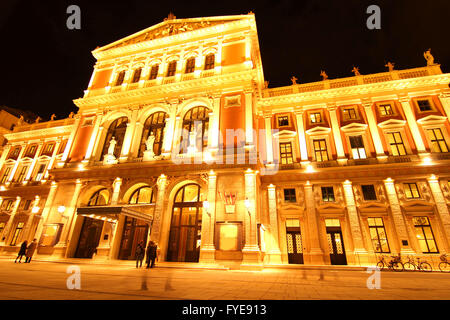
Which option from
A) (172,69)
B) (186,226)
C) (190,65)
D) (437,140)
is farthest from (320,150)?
(172,69)

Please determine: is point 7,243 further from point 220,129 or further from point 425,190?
point 425,190

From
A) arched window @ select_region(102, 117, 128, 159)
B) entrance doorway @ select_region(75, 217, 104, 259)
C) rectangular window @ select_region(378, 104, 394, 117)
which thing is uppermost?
rectangular window @ select_region(378, 104, 394, 117)

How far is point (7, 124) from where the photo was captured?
109 feet

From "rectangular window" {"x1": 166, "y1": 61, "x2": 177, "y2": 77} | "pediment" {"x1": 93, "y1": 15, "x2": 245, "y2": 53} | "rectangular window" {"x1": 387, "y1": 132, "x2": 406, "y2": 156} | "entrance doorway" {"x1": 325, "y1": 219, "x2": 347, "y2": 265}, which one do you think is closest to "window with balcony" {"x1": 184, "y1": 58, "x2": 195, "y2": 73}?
"rectangular window" {"x1": 166, "y1": 61, "x2": 177, "y2": 77}

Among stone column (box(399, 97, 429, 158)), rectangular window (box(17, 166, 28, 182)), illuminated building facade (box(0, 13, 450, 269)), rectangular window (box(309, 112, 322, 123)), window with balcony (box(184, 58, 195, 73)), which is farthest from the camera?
rectangular window (box(17, 166, 28, 182))

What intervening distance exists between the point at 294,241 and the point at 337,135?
32.1ft

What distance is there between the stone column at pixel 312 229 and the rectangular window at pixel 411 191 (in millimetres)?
6556

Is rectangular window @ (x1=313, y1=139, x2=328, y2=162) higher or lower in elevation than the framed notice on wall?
higher

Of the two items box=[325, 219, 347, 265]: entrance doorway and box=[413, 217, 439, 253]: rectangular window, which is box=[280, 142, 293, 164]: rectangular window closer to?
box=[325, 219, 347, 265]: entrance doorway

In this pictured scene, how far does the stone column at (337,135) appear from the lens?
60.8ft

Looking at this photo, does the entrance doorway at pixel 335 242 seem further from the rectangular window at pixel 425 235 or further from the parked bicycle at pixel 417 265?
the rectangular window at pixel 425 235

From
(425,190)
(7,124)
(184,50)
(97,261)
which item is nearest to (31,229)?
(97,261)

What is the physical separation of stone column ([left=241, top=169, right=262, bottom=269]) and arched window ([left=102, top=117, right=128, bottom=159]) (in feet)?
40.1

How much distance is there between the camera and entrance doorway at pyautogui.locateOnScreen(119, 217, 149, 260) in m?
15.8
